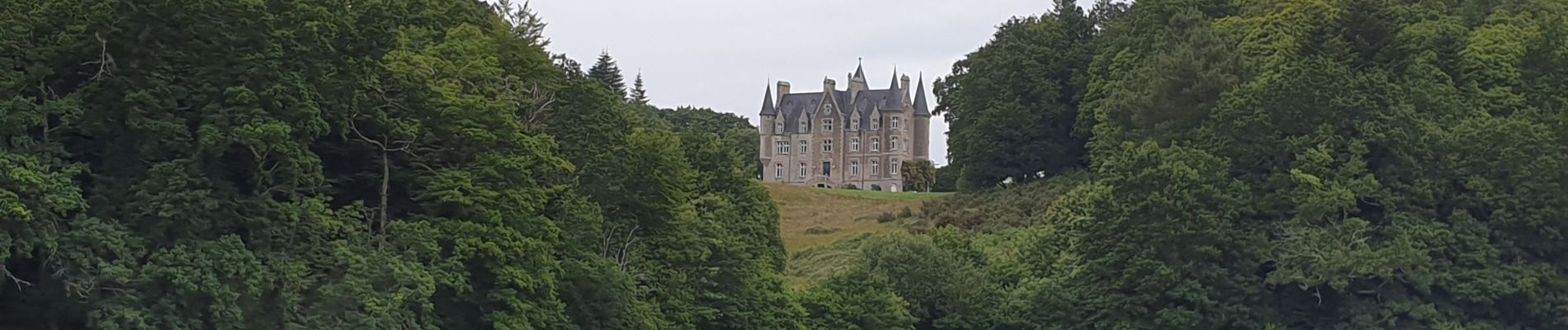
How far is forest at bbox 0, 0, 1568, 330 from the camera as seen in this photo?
27.6 meters

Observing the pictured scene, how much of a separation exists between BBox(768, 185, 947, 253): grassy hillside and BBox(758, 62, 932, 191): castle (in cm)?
3190

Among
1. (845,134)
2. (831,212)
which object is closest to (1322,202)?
(831,212)

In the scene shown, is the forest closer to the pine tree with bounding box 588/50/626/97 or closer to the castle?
the pine tree with bounding box 588/50/626/97

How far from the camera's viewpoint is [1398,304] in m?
43.7

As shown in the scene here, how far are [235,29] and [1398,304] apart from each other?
27.1 meters

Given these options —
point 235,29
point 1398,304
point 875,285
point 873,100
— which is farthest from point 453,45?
point 873,100

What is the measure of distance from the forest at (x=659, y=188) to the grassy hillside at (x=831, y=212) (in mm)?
4940

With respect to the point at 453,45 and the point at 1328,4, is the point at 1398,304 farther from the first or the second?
the point at 453,45

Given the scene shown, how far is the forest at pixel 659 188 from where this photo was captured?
27.6 meters

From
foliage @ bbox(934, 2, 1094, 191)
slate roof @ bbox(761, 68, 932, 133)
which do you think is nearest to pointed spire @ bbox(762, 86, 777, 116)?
slate roof @ bbox(761, 68, 932, 133)

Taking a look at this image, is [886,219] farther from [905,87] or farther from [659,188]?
[905,87]

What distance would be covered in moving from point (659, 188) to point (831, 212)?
39980mm

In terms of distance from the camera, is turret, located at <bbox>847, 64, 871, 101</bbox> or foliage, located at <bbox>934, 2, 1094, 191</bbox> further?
turret, located at <bbox>847, 64, 871, 101</bbox>

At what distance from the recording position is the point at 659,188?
4119 cm
